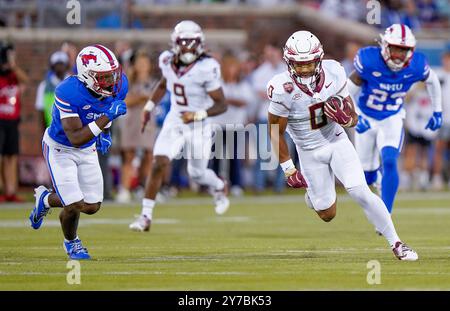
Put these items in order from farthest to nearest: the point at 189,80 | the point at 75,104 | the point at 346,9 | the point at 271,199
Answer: the point at 346,9, the point at 271,199, the point at 189,80, the point at 75,104

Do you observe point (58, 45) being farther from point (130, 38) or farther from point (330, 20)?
point (330, 20)

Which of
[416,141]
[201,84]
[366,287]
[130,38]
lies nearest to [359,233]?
[201,84]

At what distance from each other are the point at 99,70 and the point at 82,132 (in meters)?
0.53

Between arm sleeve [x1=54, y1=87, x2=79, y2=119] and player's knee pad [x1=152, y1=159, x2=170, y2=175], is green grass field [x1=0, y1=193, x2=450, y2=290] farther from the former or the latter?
arm sleeve [x1=54, y1=87, x2=79, y2=119]

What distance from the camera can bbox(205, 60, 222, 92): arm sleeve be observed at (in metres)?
13.4

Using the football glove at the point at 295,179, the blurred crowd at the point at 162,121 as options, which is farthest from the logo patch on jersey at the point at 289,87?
the blurred crowd at the point at 162,121

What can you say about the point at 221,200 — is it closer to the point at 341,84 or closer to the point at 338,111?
the point at 341,84

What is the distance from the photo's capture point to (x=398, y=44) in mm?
11797

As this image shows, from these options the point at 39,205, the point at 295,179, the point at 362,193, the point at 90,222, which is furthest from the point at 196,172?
the point at 362,193

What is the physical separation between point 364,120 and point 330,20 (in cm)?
1088

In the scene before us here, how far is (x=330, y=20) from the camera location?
75.0ft

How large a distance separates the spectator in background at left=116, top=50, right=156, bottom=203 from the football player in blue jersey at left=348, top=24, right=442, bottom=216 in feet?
17.5

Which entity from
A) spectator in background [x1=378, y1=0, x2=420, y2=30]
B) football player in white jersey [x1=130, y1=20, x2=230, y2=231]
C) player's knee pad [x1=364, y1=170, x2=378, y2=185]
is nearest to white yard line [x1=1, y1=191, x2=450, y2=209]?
football player in white jersey [x1=130, y1=20, x2=230, y2=231]
